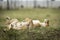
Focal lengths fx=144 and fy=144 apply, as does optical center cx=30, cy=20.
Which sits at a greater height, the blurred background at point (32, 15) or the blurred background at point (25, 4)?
the blurred background at point (25, 4)

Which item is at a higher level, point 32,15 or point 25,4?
point 25,4

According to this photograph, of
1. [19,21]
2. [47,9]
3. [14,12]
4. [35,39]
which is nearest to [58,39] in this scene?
[35,39]

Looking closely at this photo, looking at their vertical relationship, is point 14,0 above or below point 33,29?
above

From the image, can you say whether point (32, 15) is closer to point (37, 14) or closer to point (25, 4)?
point (37, 14)

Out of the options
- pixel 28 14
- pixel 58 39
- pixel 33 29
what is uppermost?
pixel 28 14

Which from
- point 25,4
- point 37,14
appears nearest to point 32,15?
point 37,14

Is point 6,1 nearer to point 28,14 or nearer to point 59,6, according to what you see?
point 28,14

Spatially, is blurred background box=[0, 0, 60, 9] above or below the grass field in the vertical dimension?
above

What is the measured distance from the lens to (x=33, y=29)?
Result: 1.94 m

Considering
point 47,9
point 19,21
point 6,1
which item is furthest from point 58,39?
point 6,1

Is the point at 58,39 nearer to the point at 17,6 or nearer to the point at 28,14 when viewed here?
the point at 28,14

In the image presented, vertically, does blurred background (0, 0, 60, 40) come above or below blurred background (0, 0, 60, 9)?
below

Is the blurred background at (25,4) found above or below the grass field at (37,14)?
above

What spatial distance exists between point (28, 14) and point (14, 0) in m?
0.27
